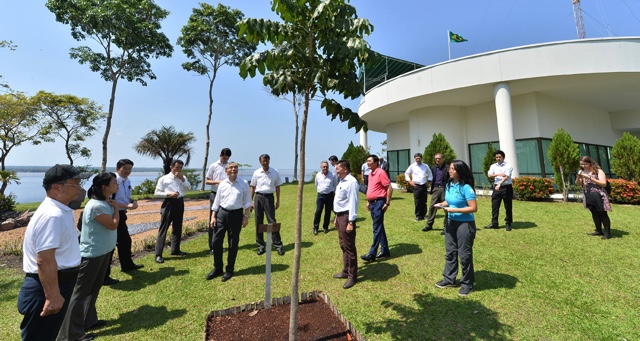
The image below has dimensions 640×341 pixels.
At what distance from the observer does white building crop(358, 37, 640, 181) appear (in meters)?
10.3

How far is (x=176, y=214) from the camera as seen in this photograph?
5.18 m

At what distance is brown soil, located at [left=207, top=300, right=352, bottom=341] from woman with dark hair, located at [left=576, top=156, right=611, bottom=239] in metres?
6.04

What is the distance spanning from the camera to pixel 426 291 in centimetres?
359

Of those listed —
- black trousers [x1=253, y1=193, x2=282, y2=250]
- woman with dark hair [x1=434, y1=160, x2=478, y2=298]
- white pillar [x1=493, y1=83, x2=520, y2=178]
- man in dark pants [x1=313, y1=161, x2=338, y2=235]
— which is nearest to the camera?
woman with dark hair [x1=434, y1=160, x2=478, y2=298]

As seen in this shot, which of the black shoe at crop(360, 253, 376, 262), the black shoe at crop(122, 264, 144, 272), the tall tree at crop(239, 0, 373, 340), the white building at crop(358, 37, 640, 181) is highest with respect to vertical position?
the white building at crop(358, 37, 640, 181)

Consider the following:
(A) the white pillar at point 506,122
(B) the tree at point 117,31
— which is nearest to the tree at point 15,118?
(B) the tree at point 117,31

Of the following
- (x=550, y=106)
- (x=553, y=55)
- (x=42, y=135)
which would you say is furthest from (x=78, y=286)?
(x=42, y=135)

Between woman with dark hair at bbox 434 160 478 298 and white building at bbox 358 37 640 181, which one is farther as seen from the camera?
white building at bbox 358 37 640 181

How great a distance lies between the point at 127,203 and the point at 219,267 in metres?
1.96

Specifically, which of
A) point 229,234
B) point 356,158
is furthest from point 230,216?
point 356,158

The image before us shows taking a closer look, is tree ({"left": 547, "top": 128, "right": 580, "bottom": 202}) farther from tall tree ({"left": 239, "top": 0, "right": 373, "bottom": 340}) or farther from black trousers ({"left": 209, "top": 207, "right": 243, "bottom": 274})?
black trousers ({"left": 209, "top": 207, "right": 243, "bottom": 274})

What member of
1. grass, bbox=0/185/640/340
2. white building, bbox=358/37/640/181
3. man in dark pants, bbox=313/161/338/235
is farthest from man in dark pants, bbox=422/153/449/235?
white building, bbox=358/37/640/181

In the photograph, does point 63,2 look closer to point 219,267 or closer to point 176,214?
point 176,214

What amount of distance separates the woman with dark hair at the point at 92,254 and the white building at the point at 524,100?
1238 cm
